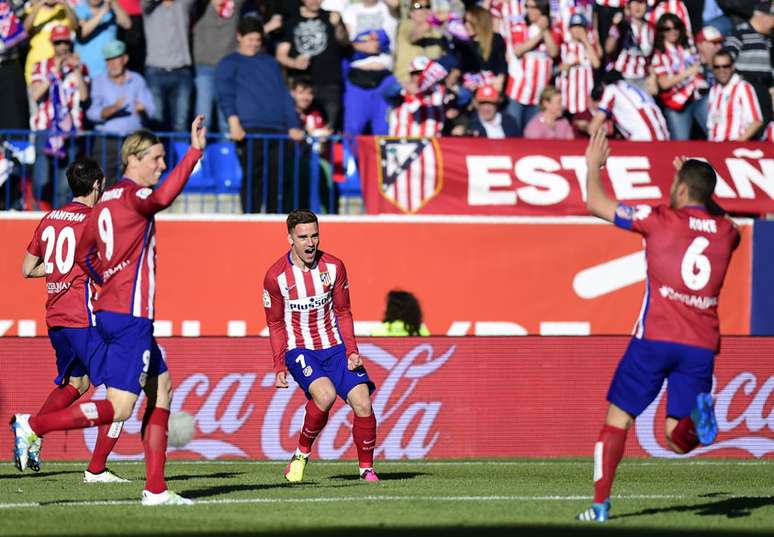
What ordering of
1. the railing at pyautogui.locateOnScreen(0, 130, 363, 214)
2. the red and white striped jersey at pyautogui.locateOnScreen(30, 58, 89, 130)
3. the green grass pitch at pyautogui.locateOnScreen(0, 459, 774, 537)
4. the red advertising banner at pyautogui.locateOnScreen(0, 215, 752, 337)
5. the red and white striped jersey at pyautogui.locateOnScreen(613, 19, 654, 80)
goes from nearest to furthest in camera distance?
the green grass pitch at pyautogui.locateOnScreen(0, 459, 774, 537)
the railing at pyautogui.locateOnScreen(0, 130, 363, 214)
the red advertising banner at pyautogui.locateOnScreen(0, 215, 752, 337)
the red and white striped jersey at pyautogui.locateOnScreen(30, 58, 89, 130)
the red and white striped jersey at pyautogui.locateOnScreen(613, 19, 654, 80)

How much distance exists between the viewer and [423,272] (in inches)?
695

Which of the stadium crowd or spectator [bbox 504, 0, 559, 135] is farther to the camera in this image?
spectator [bbox 504, 0, 559, 135]

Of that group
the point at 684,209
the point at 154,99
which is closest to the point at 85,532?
the point at 684,209

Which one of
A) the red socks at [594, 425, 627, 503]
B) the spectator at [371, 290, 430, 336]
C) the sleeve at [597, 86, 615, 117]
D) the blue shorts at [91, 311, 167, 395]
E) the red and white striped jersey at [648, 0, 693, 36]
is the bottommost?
the spectator at [371, 290, 430, 336]

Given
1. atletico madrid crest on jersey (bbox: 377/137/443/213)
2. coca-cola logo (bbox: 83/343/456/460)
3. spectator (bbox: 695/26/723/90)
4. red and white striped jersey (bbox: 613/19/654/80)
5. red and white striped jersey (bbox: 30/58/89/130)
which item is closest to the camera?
coca-cola logo (bbox: 83/343/456/460)

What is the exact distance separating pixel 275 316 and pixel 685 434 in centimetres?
403

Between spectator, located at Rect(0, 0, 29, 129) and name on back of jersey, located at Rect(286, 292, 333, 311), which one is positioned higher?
spectator, located at Rect(0, 0, 29, 129)

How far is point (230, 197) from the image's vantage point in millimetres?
17938

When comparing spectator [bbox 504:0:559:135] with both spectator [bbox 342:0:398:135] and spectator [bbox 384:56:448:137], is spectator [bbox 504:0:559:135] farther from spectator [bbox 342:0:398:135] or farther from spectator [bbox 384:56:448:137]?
spectator [bbox 342:0:398:135]

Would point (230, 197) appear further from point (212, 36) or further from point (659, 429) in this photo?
point (659, 429)

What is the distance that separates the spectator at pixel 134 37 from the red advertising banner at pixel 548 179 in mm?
3627

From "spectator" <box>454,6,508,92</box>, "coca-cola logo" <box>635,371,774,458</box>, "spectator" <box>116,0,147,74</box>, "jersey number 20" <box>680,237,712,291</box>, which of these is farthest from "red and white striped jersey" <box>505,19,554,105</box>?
"jersey number 20" <box>680,237,712,291</box>

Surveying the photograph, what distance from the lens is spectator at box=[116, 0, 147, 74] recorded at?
730 inches

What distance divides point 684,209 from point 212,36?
10908 millimetres
